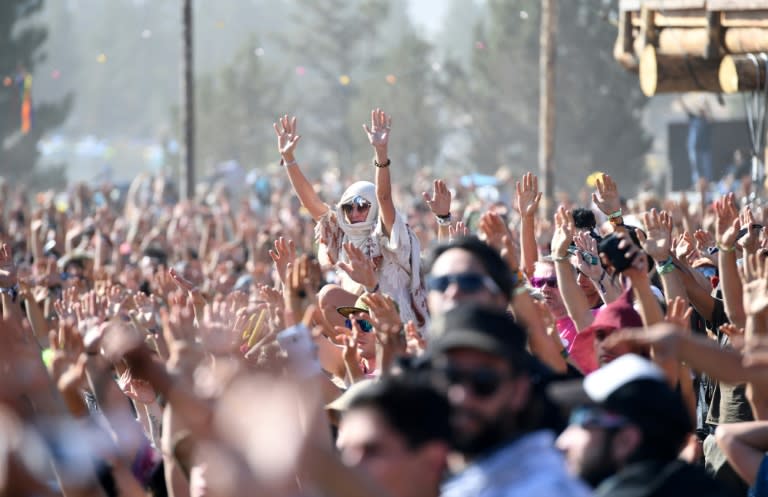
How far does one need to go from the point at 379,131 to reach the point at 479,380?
4253mm

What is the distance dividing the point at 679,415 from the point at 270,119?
2040 inches

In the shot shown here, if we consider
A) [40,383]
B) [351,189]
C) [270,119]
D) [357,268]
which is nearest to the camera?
[40,383]

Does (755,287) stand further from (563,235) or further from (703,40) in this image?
(703,40)

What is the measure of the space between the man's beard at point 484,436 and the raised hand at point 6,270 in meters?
4.74

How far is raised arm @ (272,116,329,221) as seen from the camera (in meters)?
8.27

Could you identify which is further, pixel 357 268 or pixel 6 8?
pixel 6 8

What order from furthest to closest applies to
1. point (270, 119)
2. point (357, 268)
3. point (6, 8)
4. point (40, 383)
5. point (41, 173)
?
point (270, 119) → point (41, 173) → point (6, 8) → point (357, 268) → point (40, 383)

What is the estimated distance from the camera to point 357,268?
6555 millimetres

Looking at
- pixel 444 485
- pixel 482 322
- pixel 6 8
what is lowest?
pixel 444 485

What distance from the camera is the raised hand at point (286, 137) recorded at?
342 inches

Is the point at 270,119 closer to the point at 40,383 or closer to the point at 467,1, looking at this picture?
the point at 40,383

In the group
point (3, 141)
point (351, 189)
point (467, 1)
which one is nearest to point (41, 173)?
point (3, 141)

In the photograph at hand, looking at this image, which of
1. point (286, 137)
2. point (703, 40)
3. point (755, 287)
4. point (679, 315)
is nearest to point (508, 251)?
point (679, 315)

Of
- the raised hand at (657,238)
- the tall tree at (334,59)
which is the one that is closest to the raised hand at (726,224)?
the raised hand at (657,238)
